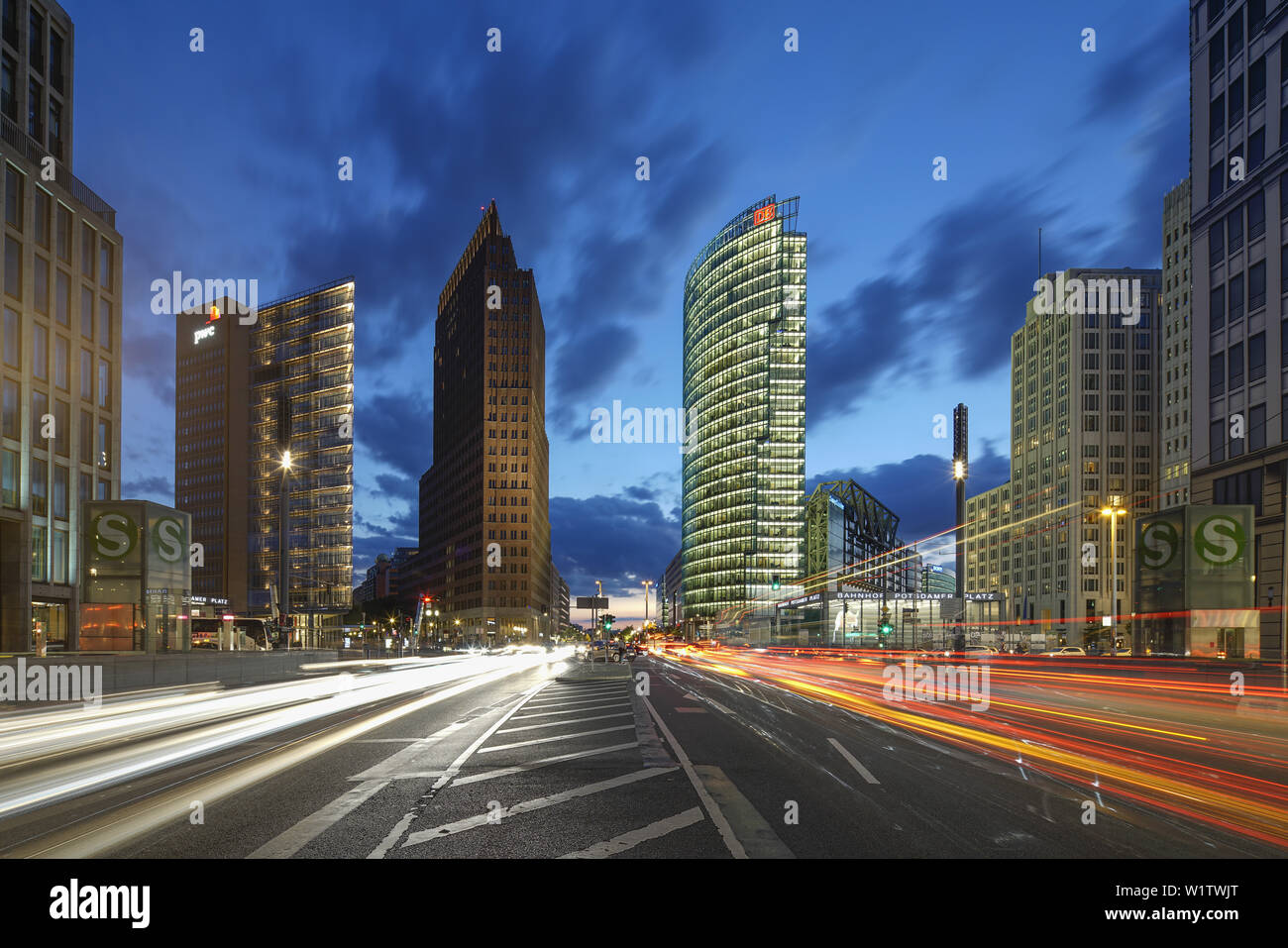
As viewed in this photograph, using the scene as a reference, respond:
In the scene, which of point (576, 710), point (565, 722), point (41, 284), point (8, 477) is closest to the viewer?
point (565, 722)

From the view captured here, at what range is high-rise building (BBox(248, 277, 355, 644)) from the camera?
15475cm

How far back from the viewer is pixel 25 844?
8305 mm

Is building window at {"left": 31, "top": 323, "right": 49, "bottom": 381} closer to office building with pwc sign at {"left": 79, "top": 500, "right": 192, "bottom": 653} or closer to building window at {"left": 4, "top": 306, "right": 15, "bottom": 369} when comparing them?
building window at {"left": 4, "top": 306, "right": 15, "bottom": 369}

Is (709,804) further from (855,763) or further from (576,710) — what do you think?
(576,710)

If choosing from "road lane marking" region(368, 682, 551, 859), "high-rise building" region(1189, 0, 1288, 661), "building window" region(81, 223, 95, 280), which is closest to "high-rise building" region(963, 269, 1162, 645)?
"high-rise building" region(1189, 0, 1288, 661)

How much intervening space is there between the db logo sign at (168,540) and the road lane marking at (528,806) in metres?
46.8

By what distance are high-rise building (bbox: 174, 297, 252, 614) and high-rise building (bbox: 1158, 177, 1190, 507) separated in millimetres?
148345

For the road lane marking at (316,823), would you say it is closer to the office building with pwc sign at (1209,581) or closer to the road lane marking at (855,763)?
the road lane marking at (855,763)

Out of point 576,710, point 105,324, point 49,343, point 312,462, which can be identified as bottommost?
point 576,710

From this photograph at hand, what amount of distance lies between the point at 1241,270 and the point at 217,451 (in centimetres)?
16537

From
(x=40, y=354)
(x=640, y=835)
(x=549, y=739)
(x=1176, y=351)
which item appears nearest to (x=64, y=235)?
(x=40, y=354)

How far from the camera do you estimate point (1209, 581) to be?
162ft
